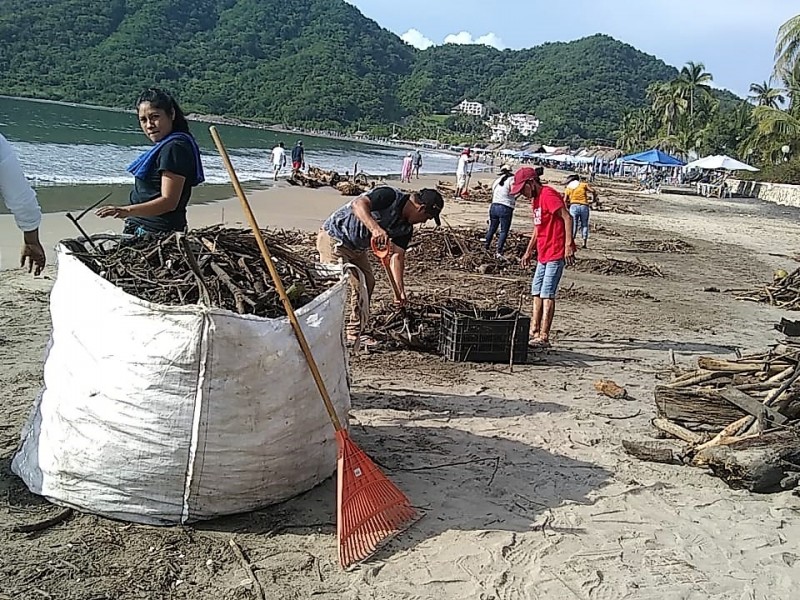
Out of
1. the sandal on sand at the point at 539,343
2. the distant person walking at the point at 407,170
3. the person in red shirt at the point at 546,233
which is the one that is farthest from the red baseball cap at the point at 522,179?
the distant person walking at the point at 407,170

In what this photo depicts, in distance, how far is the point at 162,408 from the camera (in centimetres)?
327

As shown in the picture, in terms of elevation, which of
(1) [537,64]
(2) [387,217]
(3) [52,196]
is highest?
(1) [537,64]

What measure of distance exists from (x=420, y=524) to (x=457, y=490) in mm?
469

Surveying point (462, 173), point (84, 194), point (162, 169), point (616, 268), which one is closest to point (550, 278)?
point (162, 169)

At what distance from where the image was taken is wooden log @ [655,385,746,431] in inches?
203

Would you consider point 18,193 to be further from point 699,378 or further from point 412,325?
point 699,378

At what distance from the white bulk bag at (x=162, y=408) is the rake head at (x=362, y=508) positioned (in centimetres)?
30

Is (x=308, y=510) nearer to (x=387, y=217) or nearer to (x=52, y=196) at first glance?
(x=387, y=217)

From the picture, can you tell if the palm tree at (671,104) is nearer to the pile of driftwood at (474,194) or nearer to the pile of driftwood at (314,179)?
the pile of driftwood at (474,194)

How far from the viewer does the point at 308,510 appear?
3729mm

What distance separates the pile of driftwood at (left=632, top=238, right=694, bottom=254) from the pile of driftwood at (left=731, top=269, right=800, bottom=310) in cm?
497

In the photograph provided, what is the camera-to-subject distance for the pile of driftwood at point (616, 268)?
12922 millimetres

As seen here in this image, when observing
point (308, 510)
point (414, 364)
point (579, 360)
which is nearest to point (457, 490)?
point (308, 510)

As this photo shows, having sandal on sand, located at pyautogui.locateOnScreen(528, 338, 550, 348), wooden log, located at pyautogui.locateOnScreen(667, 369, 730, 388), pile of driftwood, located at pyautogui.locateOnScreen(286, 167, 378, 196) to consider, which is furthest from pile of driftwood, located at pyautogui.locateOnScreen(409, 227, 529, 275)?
pile of driftwood, located at pyautogui.locateOnScreen(286, 167, 378, 196)
